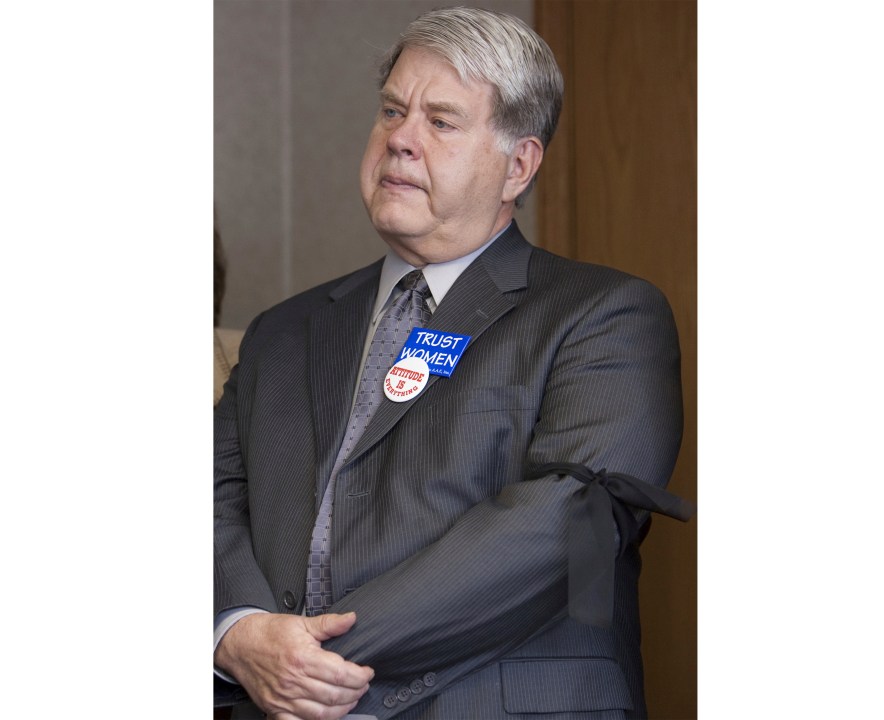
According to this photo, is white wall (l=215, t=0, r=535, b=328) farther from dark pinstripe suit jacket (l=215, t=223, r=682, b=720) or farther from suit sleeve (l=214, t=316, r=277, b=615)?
dark pinstripe suit jacket (l=215, t=223, r=682, b=720)

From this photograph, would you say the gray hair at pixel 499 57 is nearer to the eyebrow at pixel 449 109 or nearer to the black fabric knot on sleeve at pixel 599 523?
the eyebrow at pixel 449 109

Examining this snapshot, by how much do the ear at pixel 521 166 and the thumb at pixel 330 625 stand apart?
0.85 m

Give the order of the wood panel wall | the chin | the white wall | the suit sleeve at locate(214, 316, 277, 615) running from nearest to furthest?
the suit sleeve at locate(214, 316, 277, 615) → the chin → the wood panel wall → the white wall

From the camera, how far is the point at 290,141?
4344 millimetres

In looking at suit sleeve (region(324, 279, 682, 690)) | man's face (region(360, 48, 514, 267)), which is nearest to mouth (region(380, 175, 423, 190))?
man's face (region(360, 48, 514, 267))

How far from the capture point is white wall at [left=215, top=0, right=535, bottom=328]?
4.23 meters

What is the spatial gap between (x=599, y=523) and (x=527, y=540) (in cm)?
11

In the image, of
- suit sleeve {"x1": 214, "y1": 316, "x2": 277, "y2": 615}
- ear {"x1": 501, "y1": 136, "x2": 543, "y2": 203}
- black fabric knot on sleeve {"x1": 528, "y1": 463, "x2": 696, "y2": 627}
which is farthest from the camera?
ear {"x1": 501, "y1": 136, "x2": 543, "y2": 203}

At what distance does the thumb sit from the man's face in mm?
692

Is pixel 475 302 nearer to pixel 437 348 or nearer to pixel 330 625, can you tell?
pixel 437 348

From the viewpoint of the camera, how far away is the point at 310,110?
4301mm

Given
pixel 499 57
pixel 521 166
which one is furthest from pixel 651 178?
pixel 499 57
